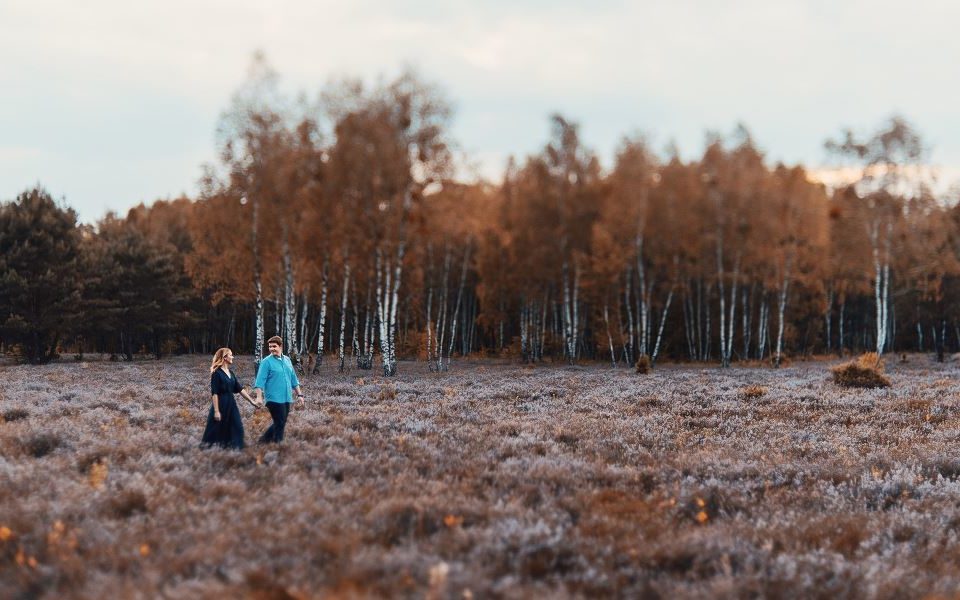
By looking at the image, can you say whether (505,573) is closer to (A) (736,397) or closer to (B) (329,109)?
(A) (736,397)

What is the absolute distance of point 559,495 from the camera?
7.77 metres

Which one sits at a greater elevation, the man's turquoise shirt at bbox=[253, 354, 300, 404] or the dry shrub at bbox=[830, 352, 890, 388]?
the man's turquoise shirt at bbox=[253, 354, 300, 404]

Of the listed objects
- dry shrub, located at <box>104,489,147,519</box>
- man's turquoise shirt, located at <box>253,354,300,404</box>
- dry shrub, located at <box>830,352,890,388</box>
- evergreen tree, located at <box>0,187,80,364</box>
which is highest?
evergreen tree, located at <box>0,187,80,364</box>

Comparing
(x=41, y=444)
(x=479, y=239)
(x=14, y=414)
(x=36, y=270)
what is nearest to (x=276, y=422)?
(x=41, y=444)

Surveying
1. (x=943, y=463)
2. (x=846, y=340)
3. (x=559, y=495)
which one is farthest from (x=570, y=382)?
(x=846, y=340)

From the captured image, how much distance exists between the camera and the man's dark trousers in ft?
34.3

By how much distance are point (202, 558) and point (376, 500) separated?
231 cm

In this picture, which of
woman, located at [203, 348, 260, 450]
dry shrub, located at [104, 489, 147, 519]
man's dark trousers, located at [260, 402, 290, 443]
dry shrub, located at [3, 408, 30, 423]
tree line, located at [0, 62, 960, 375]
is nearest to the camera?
dry shrub, located at [104, 489, 147, 519]

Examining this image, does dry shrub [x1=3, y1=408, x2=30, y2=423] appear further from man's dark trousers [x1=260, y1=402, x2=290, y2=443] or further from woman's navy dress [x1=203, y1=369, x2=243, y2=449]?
man's dark trousers [x1=260, y1=402, x2=290, y2=443]

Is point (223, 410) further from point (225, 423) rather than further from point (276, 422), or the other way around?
point (276, 422)

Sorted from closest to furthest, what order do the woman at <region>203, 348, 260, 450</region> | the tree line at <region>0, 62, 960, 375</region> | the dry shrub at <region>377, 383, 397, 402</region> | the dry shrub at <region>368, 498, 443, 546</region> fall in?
1. the dry shrub at <region>368, 498, 443, 546</region>
2. the woman at <region>203, 348, 260, 450</region>
3. the dry shrub at <region>377, 383, 397, 402</region>
4. the tree line at <region>0, 62, 960, 375</region>

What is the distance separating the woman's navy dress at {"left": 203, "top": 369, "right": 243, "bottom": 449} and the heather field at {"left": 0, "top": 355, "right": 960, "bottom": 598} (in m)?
0.37

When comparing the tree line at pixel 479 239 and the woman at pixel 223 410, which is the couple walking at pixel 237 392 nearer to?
the woman at pixel 223 410

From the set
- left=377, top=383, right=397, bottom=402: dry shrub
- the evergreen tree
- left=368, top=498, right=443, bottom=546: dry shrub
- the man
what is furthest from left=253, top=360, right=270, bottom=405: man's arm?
the evergreen tree
